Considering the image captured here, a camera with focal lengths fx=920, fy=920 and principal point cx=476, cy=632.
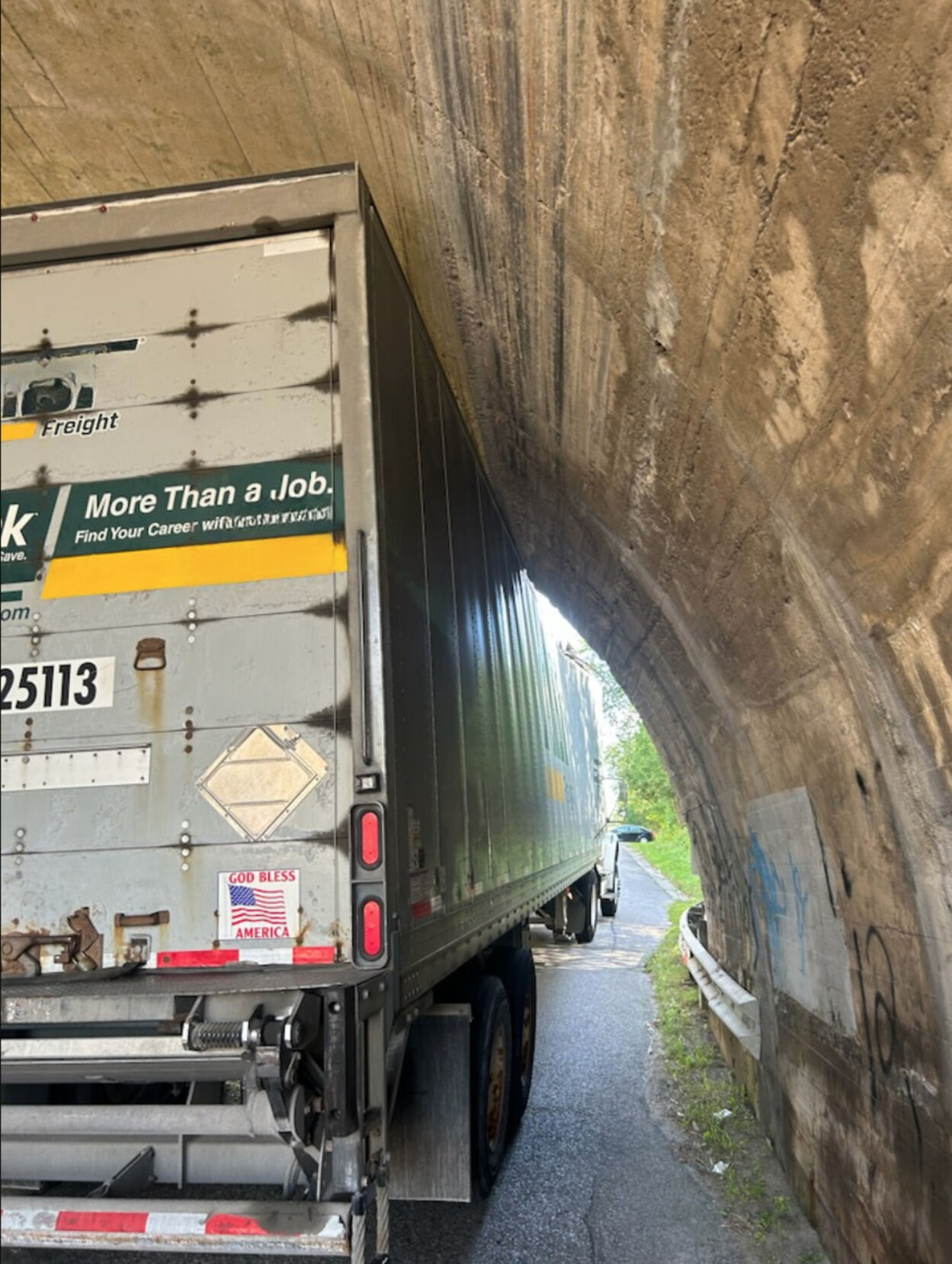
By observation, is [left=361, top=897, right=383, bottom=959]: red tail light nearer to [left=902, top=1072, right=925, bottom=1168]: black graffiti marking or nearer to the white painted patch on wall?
[left=902, top=1072, right=925, bottom=1168]: black graffiti marking

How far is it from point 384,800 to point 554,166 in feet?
8.25

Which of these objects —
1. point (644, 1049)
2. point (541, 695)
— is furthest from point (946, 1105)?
point (541, 695)

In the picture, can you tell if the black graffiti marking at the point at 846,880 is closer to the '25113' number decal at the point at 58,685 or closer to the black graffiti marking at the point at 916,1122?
the black graffiti marking at the point at 916,1122

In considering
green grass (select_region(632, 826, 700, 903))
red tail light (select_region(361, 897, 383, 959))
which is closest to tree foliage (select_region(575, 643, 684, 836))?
green grass (select_region(632, 826, 700, 903))

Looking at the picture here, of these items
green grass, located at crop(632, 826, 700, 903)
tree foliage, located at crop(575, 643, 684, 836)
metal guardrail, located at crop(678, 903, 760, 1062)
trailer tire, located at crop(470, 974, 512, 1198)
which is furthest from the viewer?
tree foliage, located at crop(575, 643, 684, 836)

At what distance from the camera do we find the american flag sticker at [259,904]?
2844 millimetres

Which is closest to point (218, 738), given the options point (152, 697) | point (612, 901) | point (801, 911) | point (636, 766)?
point (152, 697)

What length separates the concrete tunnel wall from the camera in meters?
2.50

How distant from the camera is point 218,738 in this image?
9.93ft

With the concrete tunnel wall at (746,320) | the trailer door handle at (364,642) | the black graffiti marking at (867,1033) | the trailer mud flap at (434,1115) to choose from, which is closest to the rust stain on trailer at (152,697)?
the trailer door handle at (364,642)

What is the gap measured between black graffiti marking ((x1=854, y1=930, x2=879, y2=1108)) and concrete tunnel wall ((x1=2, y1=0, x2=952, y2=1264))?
0.02 metres

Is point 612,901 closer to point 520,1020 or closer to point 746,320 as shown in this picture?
point 520,1020

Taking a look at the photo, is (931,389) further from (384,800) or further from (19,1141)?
(19,1141)

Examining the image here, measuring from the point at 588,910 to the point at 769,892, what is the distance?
28.6 ft
